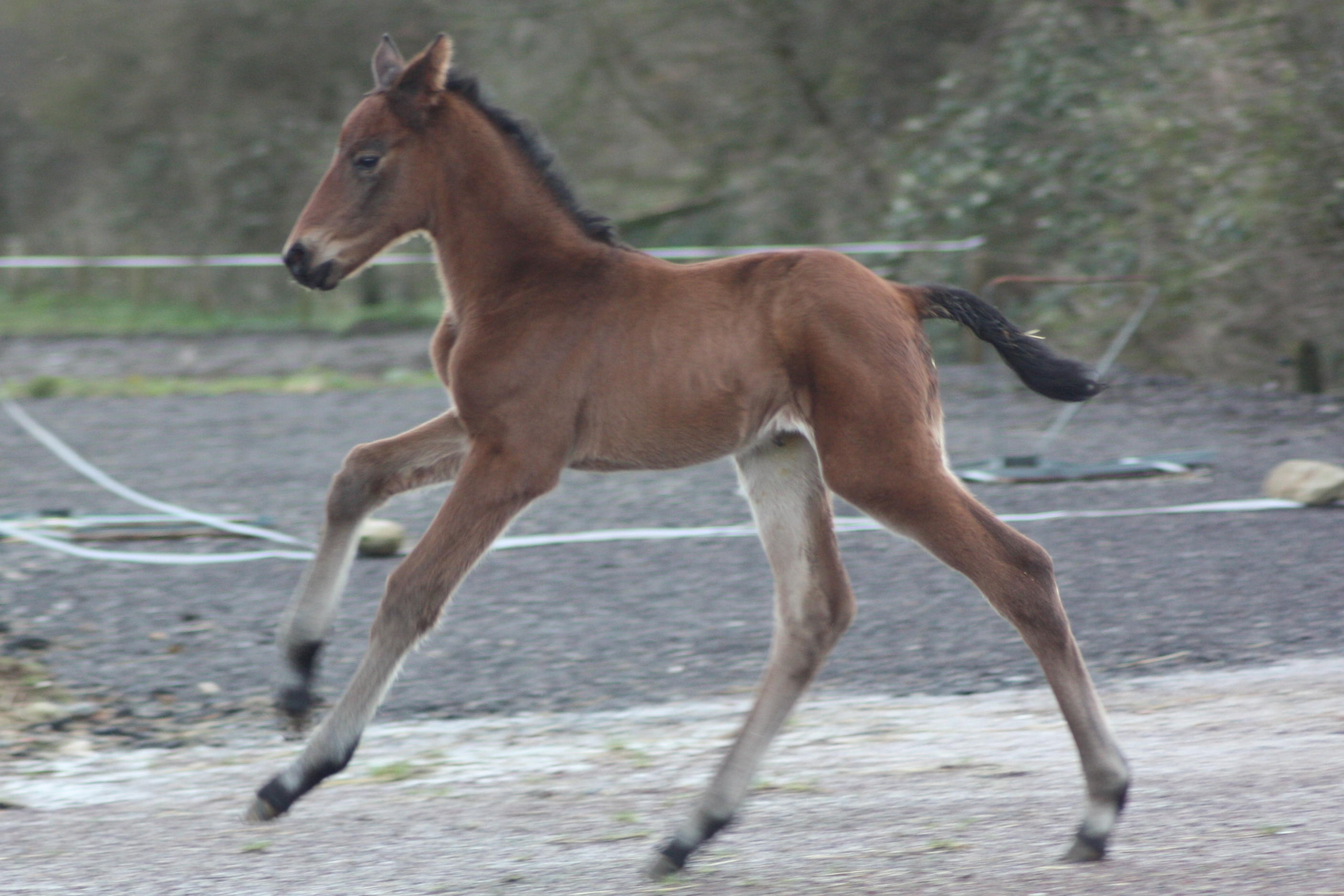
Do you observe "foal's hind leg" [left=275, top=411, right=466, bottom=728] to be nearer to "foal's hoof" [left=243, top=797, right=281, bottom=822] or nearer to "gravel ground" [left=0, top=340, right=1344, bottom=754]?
"foal's hoof" [left=243, top=797, right=281, bottom=822]

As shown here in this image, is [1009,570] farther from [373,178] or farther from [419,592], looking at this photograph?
[373,178]

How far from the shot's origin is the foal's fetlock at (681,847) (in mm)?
3531

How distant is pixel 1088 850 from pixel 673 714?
2.11 metres

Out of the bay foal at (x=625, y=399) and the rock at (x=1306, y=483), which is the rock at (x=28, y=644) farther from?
the rock at (x=1306, y=483)

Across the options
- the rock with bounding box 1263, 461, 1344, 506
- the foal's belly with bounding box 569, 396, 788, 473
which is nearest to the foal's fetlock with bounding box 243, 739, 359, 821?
the foal's belly with bounding box 569, 396, 788, 473

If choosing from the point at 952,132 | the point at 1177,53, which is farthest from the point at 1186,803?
the point at 952,132

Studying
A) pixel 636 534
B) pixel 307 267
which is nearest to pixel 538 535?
pixel 636 534

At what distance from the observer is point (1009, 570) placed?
3.34 metres

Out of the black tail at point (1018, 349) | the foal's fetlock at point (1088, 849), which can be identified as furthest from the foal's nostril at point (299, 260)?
the foal's fetlock at point (1088, 849)

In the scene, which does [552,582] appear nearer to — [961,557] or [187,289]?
[961,557]

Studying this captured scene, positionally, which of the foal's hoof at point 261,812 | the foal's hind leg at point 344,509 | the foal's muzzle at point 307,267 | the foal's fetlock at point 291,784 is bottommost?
the foal's hoof at point 261,812

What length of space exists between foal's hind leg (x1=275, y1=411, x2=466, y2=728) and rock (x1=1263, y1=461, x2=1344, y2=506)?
601cm

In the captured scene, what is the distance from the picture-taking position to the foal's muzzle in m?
3.73

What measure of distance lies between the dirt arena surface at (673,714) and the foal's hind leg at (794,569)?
40 cm
